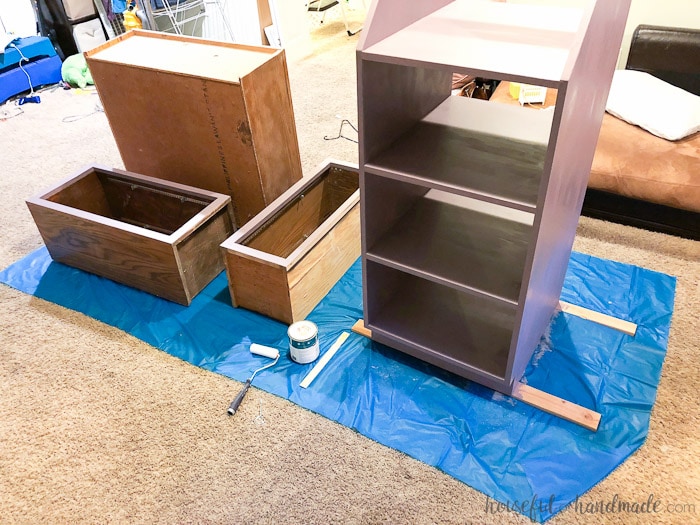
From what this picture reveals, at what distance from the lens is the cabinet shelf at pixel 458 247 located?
1.51 m

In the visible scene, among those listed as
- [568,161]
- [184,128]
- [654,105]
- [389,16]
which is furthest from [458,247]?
[654,105]

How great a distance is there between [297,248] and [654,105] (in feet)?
5.87

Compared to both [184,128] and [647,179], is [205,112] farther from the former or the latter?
[647,179]

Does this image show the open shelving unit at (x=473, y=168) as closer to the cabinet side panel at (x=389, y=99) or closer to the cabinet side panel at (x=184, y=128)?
the cabinet side panel at (x=389, y=99)

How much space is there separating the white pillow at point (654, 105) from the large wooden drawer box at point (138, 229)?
6.00ft

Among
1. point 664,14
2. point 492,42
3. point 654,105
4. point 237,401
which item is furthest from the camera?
point 664,14

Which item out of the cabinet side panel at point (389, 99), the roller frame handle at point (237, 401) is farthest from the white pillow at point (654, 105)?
the roller frame handle at point (237, 401)

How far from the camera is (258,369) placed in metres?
1.83

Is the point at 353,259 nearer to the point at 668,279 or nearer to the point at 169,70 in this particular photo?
the point at 169,70

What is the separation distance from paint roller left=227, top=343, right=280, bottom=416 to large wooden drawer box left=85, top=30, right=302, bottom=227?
27.3 inches

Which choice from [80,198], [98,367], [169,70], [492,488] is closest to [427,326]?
[492,488]

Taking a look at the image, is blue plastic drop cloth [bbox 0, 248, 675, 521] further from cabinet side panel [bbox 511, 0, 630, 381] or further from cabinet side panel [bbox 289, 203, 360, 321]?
cabinet side panel [bbox 511, 0, 630, 381]

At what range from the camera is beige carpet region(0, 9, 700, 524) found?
1.45 meters

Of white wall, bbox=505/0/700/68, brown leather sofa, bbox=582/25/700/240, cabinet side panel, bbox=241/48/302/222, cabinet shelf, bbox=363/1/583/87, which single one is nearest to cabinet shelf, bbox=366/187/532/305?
cabinet shelf, bbox=363/1/583/87
